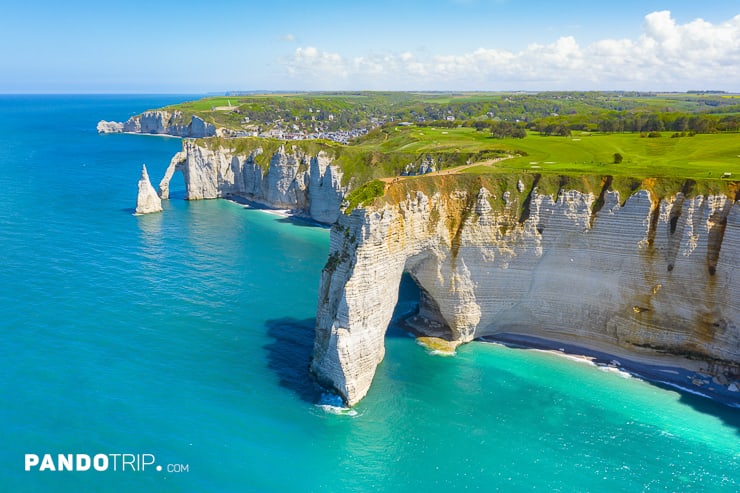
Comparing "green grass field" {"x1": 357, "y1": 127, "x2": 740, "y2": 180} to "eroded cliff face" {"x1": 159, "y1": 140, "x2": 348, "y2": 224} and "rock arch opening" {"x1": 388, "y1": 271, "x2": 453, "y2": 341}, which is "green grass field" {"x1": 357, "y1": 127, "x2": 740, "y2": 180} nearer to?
"rock arch opening" {"x1": 388, "y1": 271, "x2": 453, "y2": 341}

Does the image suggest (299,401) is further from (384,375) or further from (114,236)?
(114,236)

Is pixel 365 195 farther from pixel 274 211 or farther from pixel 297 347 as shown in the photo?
pixel 274 211

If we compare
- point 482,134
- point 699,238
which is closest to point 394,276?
point 699,238

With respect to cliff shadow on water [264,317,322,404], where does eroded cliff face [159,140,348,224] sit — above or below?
above

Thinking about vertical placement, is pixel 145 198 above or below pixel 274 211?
above

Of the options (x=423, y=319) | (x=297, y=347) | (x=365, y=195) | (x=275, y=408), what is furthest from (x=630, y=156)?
(x=275, y=408)

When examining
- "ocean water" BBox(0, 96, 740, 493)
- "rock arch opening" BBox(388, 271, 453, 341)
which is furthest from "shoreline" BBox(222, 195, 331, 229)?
"rock arch opening" BBox(388, 271, 453, 341)
